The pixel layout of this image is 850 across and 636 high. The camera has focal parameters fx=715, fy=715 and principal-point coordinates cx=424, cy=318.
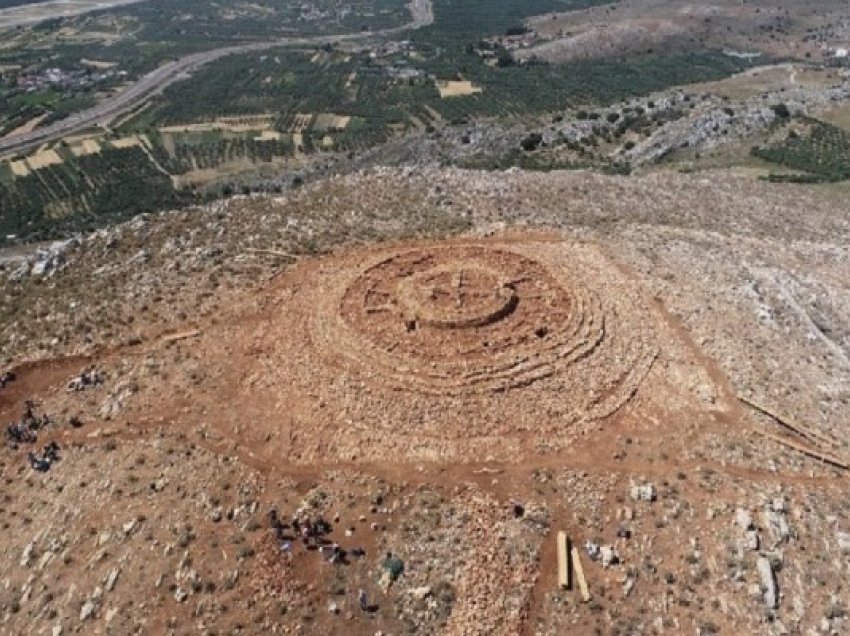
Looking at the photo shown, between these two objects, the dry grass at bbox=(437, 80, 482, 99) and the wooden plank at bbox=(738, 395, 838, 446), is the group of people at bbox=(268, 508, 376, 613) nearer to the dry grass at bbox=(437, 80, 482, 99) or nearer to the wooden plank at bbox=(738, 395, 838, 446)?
the wooden plank at bbox=(738, 395, 838, 446)

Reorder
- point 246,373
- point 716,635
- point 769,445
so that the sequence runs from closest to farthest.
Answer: point 716,635, point 769,445, point 246,373

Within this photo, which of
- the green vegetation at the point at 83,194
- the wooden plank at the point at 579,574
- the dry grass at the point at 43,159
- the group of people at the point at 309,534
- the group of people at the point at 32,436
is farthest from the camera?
the dry grass at the point at 43,159

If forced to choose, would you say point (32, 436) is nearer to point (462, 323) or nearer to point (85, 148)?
point (462, 323)

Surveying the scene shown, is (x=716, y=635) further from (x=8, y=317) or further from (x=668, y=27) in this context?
(x=668, y=27)

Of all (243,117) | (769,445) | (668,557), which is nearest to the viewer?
(668,557)

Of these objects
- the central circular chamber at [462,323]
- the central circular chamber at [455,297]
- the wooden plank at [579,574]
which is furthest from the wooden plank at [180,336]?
the wooden plank at [579,574]

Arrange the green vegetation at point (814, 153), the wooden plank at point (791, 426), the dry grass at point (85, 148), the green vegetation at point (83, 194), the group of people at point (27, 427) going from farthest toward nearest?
1. the dry grass at point (85, 148)
2. the green vegetation at point (83, 194)
3. the green vegetation at point (814, 153)
4. the group of people at point (27, 427)
5. the wooden plank at point (791, 426)

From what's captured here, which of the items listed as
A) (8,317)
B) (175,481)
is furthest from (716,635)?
(8,317)

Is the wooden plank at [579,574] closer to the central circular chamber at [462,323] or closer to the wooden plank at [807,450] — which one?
the central circular chamber at [462,323]
